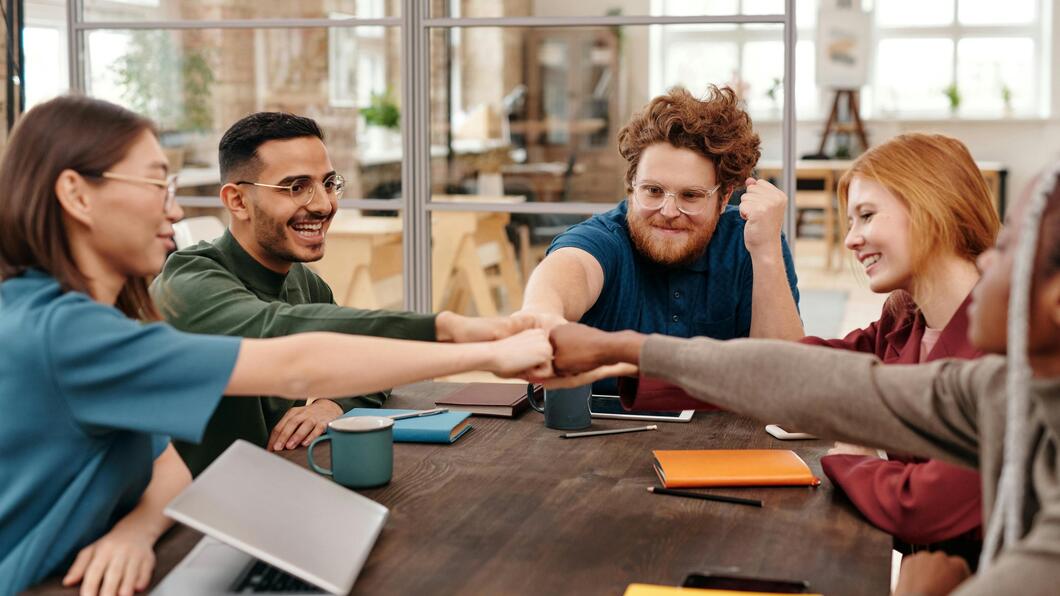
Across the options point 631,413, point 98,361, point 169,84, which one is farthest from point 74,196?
point 169,84

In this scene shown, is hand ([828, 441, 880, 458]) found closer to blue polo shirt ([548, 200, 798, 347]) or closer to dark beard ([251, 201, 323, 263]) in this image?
blue polo shirt ([548, 200, 798, 347])

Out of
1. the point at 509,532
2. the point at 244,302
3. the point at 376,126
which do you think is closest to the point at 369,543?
the point at 509,532

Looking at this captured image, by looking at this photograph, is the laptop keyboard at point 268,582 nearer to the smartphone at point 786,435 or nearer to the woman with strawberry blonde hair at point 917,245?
the woman with strawberry blonde hair at point 917,245

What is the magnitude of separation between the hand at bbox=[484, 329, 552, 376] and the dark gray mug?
17 cm

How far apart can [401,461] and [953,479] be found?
832mm

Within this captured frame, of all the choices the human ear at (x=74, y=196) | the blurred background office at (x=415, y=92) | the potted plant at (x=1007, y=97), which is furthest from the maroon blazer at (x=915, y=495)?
the potted plant at (x=1007, y=97)

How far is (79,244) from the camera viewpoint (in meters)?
1.42

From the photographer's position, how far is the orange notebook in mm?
1666

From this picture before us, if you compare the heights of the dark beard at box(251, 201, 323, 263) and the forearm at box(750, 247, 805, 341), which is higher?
the dark beard at box(251, 201, 323, 263)

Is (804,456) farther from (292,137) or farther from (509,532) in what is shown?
(292,137)

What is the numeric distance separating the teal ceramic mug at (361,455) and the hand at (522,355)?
19 centimetres

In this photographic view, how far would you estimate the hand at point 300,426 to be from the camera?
1916 millimetres

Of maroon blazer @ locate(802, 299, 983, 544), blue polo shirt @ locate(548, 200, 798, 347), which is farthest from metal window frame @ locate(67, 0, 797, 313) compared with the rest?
maroon blazer @ locate(802, 299, 983, 544)

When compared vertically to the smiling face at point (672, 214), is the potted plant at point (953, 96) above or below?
above
